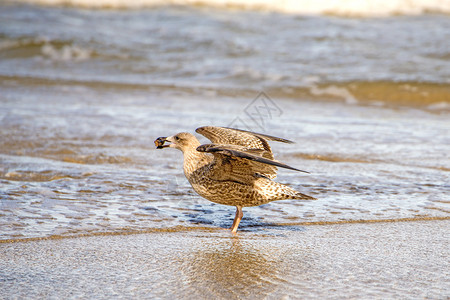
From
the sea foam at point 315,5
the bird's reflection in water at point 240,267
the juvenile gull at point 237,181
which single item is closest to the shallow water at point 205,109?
the juvenile gull at point 237,181

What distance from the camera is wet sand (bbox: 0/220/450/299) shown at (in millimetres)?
2814

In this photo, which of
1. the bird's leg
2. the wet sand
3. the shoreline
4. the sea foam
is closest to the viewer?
the wet sand

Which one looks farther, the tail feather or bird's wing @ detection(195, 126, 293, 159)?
bird's wing @ detection(195, 126, 293, 159)

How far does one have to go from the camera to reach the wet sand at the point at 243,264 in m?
2.81

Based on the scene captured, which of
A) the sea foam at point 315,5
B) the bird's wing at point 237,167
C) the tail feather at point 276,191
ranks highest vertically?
the sea foam at point 315,5

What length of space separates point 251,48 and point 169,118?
227 inches

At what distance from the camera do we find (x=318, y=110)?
8750 mm

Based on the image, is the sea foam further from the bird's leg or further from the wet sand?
the wet sand

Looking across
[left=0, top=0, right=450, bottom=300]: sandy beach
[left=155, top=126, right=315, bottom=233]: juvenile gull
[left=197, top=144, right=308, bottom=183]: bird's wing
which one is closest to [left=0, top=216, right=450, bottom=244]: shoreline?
[left=0, top=0, right=450, bottom=300]: sandy beach

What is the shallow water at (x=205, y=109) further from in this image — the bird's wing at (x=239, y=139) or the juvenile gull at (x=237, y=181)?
the bird's wing at (x=239, y=139)

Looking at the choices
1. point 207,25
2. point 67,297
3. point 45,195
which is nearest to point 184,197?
point 45,195

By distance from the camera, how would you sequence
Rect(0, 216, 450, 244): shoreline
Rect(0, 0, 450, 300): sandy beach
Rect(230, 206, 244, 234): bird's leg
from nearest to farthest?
Rect(0, 0, 450, 300): sandy beach < Rect(0, 216, 450, 244): shoreline < Rect(230, 206, 244, 234): bird's leg

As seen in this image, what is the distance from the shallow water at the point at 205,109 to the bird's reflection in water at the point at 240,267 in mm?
471

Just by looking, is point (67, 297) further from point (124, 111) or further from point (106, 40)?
point (106, 40)
